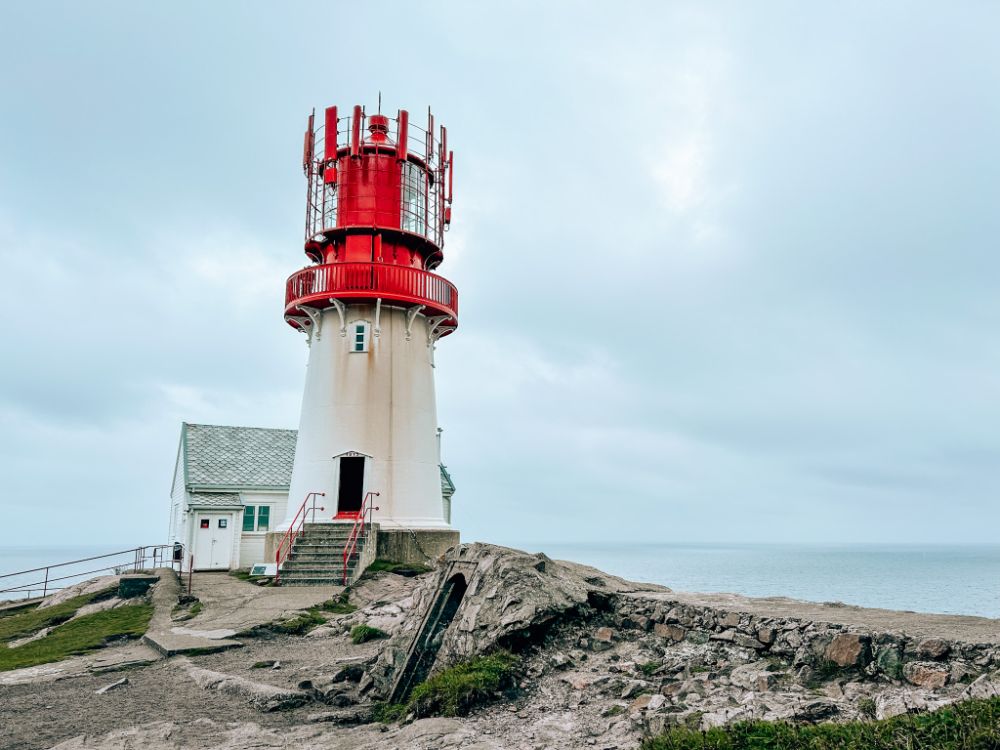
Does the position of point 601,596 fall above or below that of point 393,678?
above

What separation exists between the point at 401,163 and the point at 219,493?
612 inches

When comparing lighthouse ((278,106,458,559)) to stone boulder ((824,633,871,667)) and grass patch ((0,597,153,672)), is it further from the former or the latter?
stone boulder ((824,633,871,667))

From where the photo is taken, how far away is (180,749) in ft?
31.5

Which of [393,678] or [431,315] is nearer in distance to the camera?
[393,678]

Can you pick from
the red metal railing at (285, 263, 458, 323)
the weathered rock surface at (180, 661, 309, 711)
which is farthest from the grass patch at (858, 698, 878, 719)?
the red metal railing at (285, 263, 458, 323)

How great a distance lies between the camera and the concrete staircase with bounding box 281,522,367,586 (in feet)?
75.0

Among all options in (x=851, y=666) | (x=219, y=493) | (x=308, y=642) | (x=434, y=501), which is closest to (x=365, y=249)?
(x=434, y=501)

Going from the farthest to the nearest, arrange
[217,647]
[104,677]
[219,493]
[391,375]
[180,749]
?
[219,493] → [391,375] → [217,647] → [104,677] → [180,749]

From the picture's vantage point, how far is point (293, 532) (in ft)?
82.1

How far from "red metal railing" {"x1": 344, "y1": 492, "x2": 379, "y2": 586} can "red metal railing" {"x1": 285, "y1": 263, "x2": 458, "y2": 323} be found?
7063 mm

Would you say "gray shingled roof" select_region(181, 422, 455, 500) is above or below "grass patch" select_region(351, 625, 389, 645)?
above

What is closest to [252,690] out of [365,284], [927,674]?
[927,674]

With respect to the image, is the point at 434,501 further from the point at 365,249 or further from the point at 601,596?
the point at 601,596

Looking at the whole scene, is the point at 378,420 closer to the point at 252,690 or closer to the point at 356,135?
the point at 356,135
